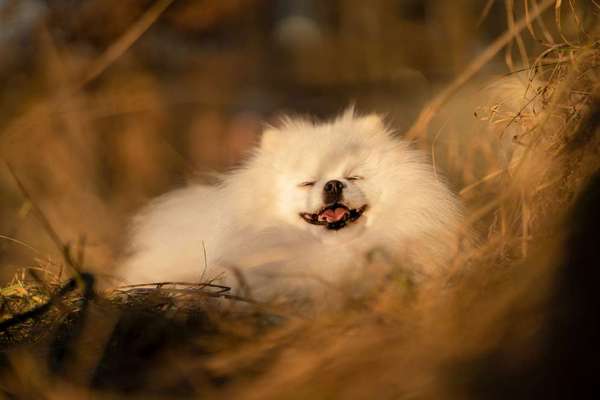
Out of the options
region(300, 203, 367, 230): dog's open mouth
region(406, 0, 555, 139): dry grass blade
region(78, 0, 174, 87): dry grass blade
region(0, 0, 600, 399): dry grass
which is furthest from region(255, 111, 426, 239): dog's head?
region(78, 0, 174, 87): dry grass blade

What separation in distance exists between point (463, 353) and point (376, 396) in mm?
189

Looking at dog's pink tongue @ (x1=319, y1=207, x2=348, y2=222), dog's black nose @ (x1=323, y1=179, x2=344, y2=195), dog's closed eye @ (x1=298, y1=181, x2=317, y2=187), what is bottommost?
dog's pink tongue @ (x1=319, y1=207, x2=348, y2=222)

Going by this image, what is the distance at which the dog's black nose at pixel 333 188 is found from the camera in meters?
2.44

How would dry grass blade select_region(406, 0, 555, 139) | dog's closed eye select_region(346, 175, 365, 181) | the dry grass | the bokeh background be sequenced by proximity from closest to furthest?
the dry grass
dry grass blade select_region(406, 0, 555, 139)
dog's closed eye select_region(346, 175, 365, 181)
the bokeh background

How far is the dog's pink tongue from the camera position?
2.46 meters

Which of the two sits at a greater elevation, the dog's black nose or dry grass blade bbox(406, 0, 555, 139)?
the dog's black nose

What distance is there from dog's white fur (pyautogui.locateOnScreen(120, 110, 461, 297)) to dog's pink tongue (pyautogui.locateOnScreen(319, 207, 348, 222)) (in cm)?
5

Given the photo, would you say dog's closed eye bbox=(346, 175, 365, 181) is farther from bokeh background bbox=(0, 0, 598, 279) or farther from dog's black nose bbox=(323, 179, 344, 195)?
bokeh background bbox=(0, 0, 598, 279)

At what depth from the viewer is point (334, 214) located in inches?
97.4

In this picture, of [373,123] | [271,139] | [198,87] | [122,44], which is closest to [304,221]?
[271,139]

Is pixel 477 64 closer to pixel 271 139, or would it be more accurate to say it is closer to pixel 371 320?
pixel 371 320

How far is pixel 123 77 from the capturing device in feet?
15.7

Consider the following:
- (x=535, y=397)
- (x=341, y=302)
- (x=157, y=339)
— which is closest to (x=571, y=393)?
(x=535, y=397)

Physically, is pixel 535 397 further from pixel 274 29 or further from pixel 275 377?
pixel 274 29
